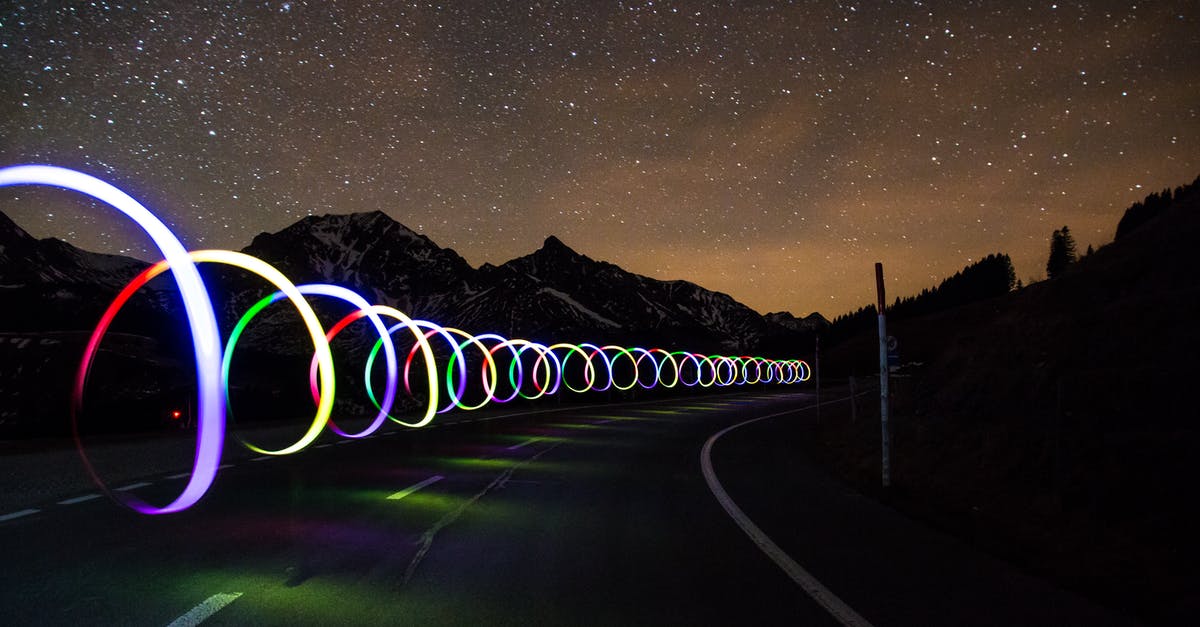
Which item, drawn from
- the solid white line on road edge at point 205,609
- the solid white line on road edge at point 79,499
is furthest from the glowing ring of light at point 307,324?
the solid white line on road edge at point 205,609

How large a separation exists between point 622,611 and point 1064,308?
1824 centimetres

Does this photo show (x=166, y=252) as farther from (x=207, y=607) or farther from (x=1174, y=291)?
(x=1174, y=291)

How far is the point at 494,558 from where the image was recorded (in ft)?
22.7

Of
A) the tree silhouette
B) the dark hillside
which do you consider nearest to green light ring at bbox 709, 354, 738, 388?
the dark hillside

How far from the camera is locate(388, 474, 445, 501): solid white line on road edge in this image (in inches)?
416

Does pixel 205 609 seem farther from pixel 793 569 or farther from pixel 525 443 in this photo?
pixel 525 443

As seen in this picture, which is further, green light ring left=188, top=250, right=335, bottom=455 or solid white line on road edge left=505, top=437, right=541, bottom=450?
solid white line on road edge left=505, top=437, right=541, bottom=450

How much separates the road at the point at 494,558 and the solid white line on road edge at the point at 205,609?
0.02 metres

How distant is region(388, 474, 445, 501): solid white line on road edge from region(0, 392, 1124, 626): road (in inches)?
1.2

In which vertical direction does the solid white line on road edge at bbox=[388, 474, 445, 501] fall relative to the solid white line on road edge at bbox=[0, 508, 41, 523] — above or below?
below

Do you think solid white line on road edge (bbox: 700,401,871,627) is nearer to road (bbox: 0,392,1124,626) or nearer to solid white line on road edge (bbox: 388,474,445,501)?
road (bbox: 0,392,1124,626)

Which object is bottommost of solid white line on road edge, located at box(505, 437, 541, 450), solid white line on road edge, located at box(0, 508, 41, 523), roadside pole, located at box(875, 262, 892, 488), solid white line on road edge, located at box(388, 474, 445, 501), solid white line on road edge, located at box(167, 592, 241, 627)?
solid white line on road edge, located at box(505, 437, 541, 450)

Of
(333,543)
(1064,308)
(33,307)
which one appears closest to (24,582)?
(333,543)

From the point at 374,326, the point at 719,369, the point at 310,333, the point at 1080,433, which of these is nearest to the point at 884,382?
the point at 1080,433
